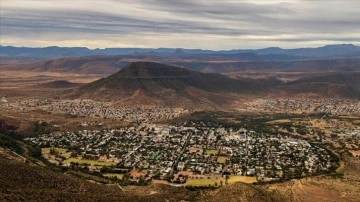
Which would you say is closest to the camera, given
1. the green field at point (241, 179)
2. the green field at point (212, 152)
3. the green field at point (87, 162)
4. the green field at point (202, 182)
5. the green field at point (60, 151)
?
the green field at point (202, 182)

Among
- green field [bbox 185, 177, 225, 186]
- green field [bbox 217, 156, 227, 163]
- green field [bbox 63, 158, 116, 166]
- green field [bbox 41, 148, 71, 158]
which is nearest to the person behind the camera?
green field [bbox 185, 177, 225, 186]

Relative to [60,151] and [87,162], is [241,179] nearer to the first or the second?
[87,162]

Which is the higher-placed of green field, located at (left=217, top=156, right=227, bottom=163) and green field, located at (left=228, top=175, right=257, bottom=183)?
green field, located at (left=228, top=175, right=257, bottom=183)

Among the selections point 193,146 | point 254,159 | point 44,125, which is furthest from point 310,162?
point 44,125

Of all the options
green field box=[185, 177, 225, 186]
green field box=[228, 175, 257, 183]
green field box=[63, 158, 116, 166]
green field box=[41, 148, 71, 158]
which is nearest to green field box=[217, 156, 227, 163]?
green field box=[228, 175, 257, 183]

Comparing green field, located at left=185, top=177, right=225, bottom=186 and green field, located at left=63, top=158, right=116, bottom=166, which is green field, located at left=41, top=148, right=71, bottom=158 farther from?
green field, located at left=185, top=177, right=225, bottom=186

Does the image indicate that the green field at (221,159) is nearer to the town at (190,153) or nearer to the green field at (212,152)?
the town at (190,153)

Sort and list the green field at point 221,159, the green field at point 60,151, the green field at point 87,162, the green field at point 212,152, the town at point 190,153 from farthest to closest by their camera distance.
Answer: the green field at point 212,152 < the green field at point 60,151 < the green field at point 221,159 < the green field at point 87,162 < the town at point 190,153

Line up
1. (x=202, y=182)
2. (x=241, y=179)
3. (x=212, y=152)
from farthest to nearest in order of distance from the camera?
(x=212, y=152) → (x=241, y=179) → (x=202, y=182)

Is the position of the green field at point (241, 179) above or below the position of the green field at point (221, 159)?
above

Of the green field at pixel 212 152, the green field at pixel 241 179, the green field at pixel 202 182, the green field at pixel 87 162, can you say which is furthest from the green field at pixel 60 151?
the green field at pixel 241 179

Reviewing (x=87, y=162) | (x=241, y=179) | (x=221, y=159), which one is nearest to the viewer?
(x=241, y=179)

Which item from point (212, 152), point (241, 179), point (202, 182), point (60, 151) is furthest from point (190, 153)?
point (60, 151)
